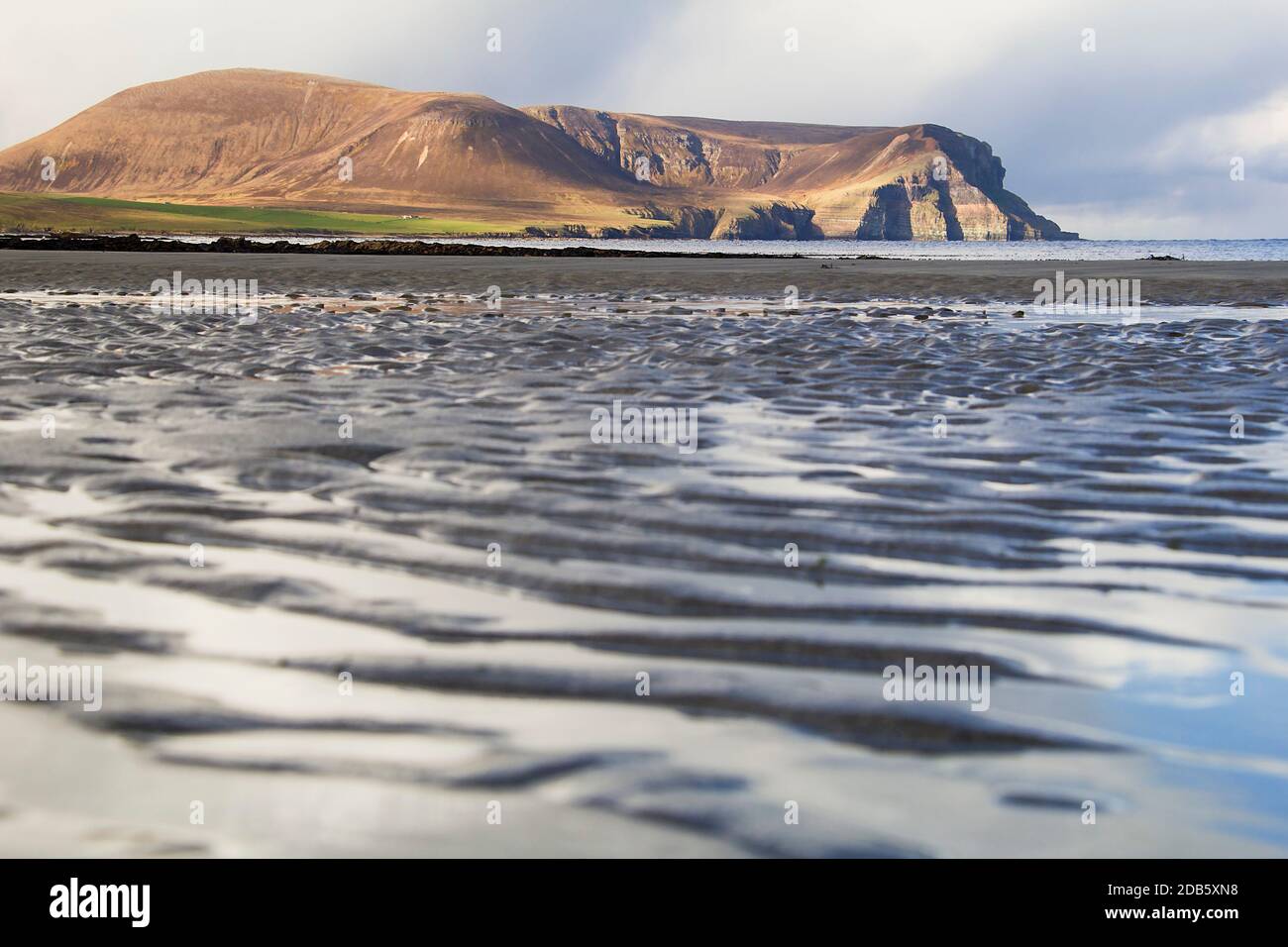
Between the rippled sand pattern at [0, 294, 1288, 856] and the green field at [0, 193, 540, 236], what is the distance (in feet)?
268

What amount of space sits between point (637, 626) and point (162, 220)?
4658 inches

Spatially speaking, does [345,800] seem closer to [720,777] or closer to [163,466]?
[720,777]

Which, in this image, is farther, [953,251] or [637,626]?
[953,251]

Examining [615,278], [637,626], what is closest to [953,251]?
[615,278]

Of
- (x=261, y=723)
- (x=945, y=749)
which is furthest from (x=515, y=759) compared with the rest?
(x=945, y=749)

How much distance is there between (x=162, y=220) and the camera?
11212 cm

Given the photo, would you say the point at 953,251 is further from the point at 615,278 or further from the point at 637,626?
the point at 637,626

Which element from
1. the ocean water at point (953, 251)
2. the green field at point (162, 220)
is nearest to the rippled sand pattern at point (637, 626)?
the ocean water at point (953, 251)

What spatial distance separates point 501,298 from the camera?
843 inches

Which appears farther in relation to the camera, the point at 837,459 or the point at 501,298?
the point at 501,298
